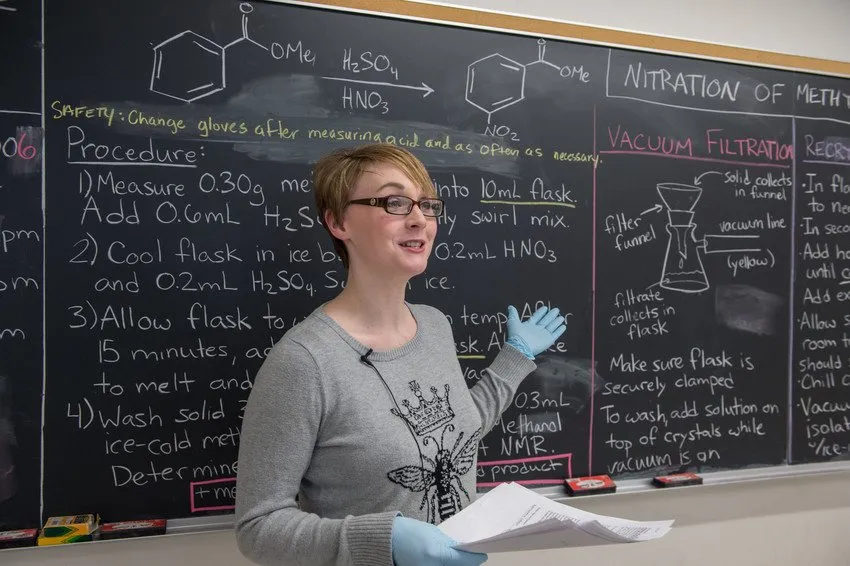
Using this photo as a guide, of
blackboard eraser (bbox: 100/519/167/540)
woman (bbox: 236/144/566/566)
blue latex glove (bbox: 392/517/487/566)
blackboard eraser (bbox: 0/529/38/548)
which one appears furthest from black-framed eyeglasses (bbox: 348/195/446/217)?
blackboard eraser (bbox: 0/529/38/548)

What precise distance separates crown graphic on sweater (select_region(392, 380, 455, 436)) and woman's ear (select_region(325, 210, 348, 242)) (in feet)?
1.28

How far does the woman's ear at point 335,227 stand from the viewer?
1.43m

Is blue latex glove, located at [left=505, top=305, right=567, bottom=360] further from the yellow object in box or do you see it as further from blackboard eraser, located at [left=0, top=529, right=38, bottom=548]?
blackboard eraser, located at [left=0, top=529, right=38, bottom=548]

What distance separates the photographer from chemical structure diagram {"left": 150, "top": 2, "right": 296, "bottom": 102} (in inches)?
67.5

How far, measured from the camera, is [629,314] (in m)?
2.13

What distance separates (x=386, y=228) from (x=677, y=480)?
1528mm

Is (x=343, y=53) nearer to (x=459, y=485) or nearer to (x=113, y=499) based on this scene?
(x=459, y=485)

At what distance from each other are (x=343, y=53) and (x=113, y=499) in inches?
58.6

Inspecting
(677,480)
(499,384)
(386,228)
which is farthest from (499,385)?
(677,480)

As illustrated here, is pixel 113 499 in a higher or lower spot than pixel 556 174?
lower

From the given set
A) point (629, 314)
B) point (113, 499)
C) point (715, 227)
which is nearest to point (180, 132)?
point (113, 499)

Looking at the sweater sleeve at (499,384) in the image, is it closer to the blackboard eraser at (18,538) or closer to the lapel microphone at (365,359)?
the lapel microphone at (365,359)

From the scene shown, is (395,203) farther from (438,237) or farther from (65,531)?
(65,531)

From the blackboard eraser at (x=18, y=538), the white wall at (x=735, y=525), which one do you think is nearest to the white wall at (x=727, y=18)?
the white wall at (x=735, y=525)
